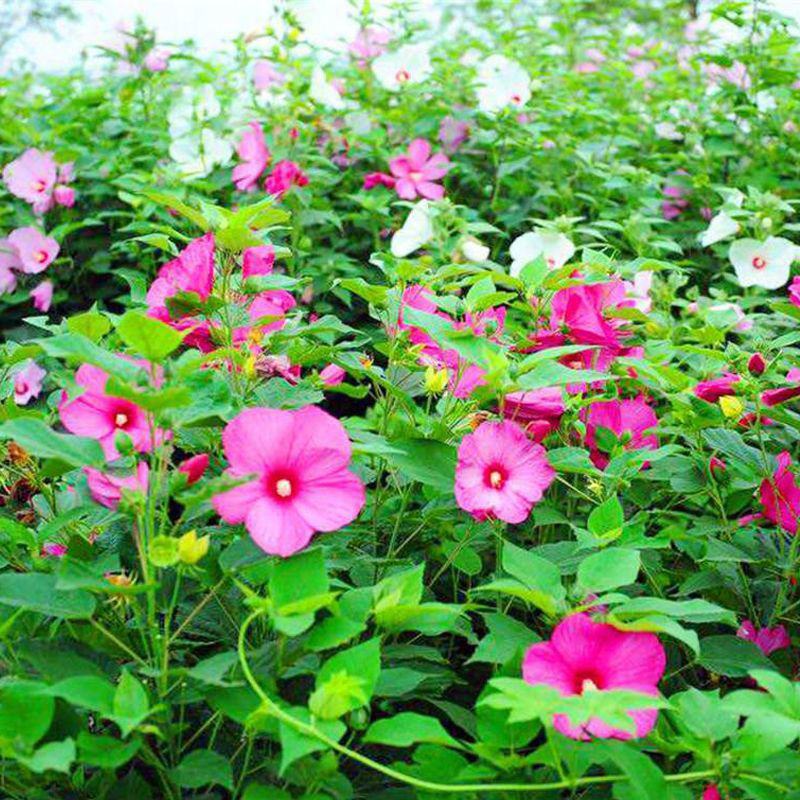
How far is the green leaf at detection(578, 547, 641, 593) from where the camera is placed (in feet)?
2.99

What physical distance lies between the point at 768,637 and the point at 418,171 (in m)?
1.50

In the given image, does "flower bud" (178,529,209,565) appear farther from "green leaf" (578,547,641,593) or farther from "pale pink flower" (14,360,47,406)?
"pale pink flower" (14,360,47,406)

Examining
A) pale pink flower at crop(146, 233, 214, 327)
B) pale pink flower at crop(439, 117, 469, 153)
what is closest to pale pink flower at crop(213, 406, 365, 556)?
pale pink flower at crop(146, 233, 214, 327)

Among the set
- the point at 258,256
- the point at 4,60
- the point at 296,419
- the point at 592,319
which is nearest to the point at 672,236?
the point at 592,319

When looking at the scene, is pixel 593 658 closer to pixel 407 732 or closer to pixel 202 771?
pixel 407 732

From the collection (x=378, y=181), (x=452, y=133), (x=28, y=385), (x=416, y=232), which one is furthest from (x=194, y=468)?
→ (x=452, y=133)

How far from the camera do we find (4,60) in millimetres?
8539

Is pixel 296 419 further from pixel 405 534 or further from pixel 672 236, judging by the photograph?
pixel 672 236

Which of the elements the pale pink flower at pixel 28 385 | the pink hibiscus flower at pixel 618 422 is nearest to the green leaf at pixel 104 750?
the pink hibiscus flower at pixel 618 422

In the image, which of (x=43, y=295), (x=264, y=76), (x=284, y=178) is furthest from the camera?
(x=264, y=76)

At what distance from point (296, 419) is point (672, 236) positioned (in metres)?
1.82

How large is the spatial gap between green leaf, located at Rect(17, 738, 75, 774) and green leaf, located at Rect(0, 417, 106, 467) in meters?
0.22

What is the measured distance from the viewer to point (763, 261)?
1.97 metres

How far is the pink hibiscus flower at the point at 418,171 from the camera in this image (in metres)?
2.39
